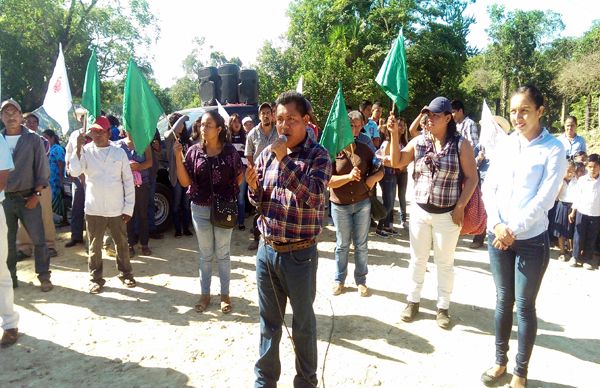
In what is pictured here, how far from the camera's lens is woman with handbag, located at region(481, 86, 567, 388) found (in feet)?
9.37

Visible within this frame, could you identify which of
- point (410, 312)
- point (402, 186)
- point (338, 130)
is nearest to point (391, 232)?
point (402, 186)

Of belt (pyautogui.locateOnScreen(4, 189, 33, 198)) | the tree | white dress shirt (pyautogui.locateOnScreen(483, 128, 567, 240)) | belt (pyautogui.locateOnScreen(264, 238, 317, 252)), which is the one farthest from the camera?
the tree

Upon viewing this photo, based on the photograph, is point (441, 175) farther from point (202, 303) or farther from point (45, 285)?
point (45, 285)

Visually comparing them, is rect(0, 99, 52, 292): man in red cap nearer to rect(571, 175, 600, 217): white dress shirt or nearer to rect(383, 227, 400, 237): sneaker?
rect(383, 227, 400, 237): sneaker

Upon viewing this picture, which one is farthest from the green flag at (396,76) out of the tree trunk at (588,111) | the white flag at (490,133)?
the tree trunk at (588,111)

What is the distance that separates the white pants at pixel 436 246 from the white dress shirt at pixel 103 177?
11.0ft

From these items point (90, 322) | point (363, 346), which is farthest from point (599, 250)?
point (90, 322)

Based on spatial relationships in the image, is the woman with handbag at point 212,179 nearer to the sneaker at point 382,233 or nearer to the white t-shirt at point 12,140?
the white t-shirt at point 12,140

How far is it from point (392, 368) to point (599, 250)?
458 centimetres

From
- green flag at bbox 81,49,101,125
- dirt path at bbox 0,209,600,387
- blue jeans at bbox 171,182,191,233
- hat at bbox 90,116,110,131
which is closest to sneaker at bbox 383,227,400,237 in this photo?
dirt path at bbox 0,209,600,387

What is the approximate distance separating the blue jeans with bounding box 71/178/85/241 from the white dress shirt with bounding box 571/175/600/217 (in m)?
7.54

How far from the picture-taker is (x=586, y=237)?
5.95 metres

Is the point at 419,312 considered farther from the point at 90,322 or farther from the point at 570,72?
the point at 570,72

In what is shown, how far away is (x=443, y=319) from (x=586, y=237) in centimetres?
338
